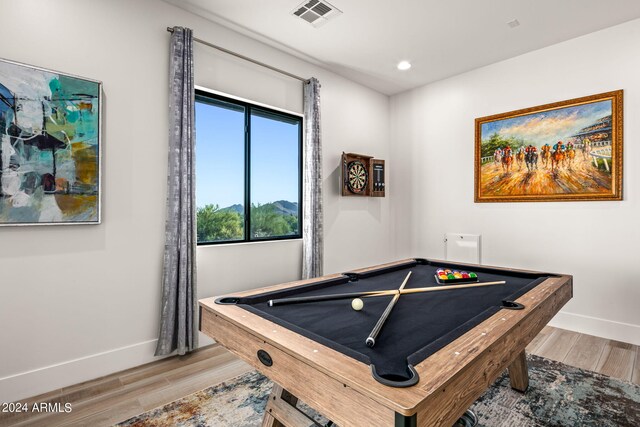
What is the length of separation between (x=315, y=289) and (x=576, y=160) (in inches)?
120

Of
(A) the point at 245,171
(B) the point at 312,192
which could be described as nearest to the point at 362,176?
(B) the point at 312,192

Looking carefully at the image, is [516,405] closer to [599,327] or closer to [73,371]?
[599,327]

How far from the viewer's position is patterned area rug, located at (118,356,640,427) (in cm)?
187

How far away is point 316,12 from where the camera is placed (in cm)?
286

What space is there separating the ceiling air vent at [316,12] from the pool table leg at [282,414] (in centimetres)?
283

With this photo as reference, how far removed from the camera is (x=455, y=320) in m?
1.46

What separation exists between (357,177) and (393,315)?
288 cm

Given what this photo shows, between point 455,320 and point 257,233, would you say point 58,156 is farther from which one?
point 455,320

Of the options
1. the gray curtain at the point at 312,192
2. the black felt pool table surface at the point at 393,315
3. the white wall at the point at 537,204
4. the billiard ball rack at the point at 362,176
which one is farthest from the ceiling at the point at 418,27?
the black felt pool table surface at the point at 393,315

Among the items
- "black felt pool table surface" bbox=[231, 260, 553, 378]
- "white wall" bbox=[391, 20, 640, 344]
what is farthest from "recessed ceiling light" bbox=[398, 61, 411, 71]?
"black felt pool table surface" bbox=[231, 260, 553, 378]

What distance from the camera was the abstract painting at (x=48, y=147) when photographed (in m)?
2.04

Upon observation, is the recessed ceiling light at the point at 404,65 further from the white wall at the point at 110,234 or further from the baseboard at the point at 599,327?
the baseboard at the point at 599,327

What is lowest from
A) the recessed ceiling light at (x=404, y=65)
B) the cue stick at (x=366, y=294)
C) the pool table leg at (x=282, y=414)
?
the pool table leg at (x=282, y=414)

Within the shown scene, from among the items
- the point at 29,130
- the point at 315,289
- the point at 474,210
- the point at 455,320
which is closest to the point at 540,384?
the point at 455,320
